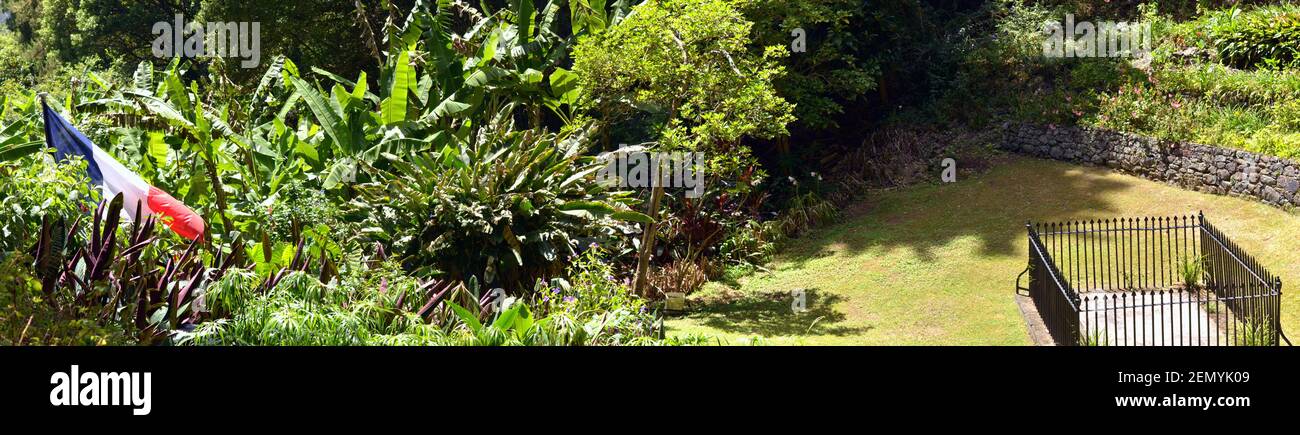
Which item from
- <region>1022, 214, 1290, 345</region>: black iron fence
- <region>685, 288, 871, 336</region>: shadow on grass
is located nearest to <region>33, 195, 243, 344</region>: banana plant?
<region>685, 288, 871, 336</region>: shadow on grass

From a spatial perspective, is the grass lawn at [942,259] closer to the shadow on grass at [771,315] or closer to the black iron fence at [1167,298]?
the shadow on grass at [771,315]

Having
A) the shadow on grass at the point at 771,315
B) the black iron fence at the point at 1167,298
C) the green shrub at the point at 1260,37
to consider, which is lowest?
the shadow on grass at the point at 771,315

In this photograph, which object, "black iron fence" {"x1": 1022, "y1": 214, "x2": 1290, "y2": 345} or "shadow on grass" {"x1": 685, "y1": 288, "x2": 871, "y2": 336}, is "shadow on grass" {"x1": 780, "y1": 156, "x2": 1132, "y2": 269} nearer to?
"shadow on grass" {"x1": 685, "y1": 288, "x2": 871, "y2": 336}

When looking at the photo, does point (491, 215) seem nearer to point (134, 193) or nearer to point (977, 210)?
point (134, 193)

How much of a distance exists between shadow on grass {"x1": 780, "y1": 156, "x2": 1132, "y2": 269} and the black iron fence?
1596 millimetres

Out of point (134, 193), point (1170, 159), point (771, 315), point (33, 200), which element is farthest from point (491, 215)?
point (1170, 159)

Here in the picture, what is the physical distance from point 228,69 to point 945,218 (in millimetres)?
13593

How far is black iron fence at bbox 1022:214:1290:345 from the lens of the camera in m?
9.27

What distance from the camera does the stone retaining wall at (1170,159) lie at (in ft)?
43.6

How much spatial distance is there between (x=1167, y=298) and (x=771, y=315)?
3.96 metres

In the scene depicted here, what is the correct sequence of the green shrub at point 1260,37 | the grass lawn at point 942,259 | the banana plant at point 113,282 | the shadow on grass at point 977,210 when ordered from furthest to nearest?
the green shrub at point 1260,37 < the shadow on grass at point 977,210 < the grass lawn at point 942,259 < the banana plant at point 113,282

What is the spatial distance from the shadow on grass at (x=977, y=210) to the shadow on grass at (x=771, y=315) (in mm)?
1431

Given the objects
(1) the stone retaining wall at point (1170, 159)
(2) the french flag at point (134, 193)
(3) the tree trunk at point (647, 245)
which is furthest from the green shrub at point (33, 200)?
(1) the stone retaining wall at point (1170, 159)
